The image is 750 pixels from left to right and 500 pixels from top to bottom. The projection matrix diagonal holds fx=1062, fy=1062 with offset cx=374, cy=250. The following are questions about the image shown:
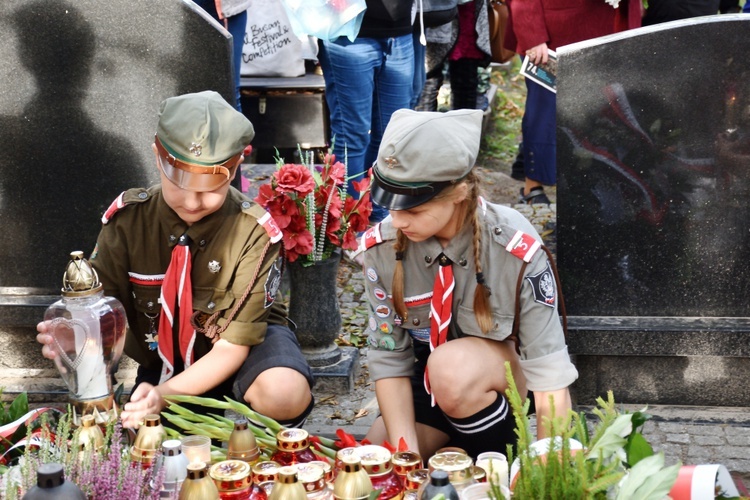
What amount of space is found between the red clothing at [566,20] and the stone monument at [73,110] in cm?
181

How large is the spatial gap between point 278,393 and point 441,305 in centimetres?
55

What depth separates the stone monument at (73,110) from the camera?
4043 mm

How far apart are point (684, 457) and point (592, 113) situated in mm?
1276

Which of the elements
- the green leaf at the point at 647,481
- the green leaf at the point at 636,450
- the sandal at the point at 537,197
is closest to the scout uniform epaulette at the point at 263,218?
the green leaf at the point at 636,450

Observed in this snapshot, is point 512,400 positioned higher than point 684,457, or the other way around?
A: point 512,400

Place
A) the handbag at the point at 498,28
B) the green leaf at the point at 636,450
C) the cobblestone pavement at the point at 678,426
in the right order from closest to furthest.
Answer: the green leaf at the point at 636,450, the cobblestone pavement at the point at 678,426, the handbag at the point at 498,28

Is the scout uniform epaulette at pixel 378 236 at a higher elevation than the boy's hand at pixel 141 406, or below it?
higher

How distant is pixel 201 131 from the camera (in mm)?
3104

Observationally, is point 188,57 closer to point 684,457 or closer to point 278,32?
point 684,457

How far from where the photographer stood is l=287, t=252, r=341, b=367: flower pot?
13.8 feet

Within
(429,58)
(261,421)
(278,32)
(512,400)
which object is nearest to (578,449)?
(512,400)

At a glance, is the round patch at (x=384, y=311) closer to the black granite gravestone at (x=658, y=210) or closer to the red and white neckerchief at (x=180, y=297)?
the red and white neckerchief at (x=180, y=297)

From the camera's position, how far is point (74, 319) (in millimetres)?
2844

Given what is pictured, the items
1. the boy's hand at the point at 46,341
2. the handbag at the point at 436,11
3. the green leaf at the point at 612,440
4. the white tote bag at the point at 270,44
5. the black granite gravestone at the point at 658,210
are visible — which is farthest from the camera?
the white tote bag at the point at 270,44
